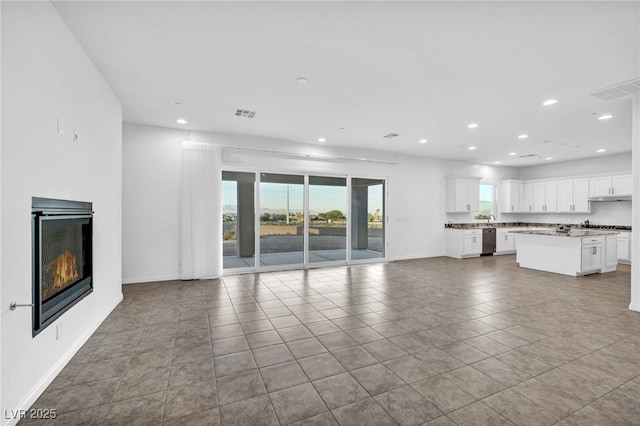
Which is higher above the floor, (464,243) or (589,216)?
(589,216)

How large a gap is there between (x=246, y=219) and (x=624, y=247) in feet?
33.0

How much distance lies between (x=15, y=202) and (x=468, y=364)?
3.71 meters

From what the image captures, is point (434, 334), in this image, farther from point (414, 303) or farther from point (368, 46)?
point (368, 46)

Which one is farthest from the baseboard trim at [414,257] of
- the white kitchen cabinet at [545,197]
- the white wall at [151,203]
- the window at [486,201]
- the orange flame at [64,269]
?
the orange flame at [64,269]

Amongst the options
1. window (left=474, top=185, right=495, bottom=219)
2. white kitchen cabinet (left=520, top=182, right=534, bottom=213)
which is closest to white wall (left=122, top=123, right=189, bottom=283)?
window (left=474, top=185, right=495, bottom=219)

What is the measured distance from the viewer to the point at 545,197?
9625 millimetres

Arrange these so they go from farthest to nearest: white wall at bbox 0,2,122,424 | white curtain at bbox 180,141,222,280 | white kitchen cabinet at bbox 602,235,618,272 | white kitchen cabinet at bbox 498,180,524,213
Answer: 1. white kitchen cabinet at bbox 498,180,524,213
2. white kitchen cabinet at bbox 602,235,618,272
3. white curtain at bbox 180,141,222,280
4. white wall at bbox 0,2,122,424

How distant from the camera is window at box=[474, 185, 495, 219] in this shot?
10.0 meters

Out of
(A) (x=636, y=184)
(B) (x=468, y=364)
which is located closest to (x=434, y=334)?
(B) (x=468, y=364)

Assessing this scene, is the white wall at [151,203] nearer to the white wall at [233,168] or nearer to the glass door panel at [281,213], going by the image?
the white wall at [233,168]

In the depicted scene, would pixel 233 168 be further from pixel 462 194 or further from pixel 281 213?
pixel 462 194

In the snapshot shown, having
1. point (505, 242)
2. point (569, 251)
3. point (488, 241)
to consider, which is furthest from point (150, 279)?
point (505, 242)

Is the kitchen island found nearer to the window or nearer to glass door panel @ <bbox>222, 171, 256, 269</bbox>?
the window

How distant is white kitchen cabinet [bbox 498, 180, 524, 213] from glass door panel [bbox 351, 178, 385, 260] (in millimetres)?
5036
